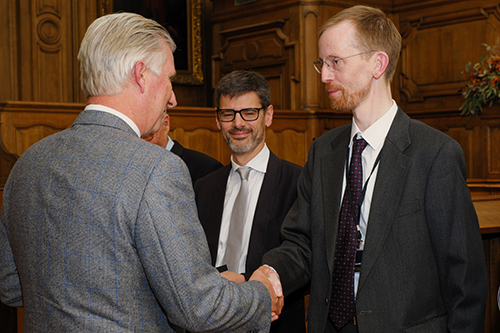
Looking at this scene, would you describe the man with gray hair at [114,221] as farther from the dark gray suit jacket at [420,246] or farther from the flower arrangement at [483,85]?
the flower arrangement at [483,85]

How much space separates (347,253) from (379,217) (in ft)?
0.60

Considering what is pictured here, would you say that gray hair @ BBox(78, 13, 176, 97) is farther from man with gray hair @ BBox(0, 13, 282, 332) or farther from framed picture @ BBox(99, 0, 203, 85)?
framed picture @ BBox(99, 0, 203, 85)

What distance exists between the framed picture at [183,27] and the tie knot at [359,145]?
7.11m

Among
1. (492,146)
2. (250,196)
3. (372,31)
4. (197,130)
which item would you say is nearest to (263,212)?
(250,196)

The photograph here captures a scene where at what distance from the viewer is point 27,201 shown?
1.45 meters

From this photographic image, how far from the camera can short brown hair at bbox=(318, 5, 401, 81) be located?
190 centimetres

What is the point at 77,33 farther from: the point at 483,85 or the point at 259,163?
the point at 259,163

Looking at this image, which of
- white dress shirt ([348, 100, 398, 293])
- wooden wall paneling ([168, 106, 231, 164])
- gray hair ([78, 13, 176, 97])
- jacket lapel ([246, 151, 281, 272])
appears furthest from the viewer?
wooden wall paneling ([168, 106, 231, 164])

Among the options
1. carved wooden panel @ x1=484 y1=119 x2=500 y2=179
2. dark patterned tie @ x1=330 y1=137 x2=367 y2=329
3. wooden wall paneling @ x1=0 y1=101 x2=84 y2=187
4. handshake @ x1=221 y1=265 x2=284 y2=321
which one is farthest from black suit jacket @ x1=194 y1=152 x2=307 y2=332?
carved wooden panel @ x1=484 y1=119 x2=500 y2=179

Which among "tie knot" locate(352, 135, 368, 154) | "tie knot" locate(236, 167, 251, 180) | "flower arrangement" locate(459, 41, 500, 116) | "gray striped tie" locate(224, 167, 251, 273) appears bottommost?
"gray striped tie" locate(224, 167, 251, 273)

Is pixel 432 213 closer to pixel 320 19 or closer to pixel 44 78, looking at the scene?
pixel 320 19

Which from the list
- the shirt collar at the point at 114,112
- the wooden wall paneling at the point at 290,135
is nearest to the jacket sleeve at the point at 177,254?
the shirt collar at the point at 114,112

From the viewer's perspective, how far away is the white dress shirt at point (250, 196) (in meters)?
2.38

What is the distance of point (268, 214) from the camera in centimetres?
237
